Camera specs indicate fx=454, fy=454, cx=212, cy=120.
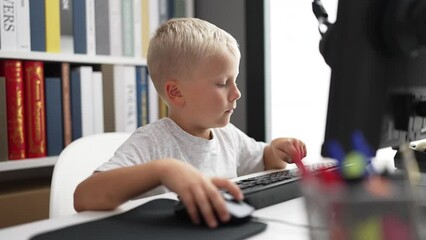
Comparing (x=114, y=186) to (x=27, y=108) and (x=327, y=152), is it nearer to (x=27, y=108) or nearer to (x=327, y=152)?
(x=327, y=152)

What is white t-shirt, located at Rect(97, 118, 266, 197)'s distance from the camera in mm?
873

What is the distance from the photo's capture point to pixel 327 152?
35cm

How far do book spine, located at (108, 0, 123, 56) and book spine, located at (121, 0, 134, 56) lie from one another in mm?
16

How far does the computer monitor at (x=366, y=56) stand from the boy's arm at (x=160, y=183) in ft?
0.68

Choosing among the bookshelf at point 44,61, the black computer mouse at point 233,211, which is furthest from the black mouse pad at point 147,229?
the bookshelf at point 44,61

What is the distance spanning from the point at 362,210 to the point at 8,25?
4.05ft

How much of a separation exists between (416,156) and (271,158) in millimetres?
383

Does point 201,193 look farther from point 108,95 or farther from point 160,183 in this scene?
point 108,95

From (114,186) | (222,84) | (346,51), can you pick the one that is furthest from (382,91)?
(222,84)

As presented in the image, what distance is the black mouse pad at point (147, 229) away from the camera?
A: 1.62 ft

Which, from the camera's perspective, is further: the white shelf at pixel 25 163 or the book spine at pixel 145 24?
the book spine at pixel 145 24

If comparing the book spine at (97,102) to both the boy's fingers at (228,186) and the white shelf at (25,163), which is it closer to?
the white shelf at (25,163)

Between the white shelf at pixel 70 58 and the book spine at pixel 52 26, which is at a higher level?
the book spine at pixel 52 26

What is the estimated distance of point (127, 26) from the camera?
1602 millimetres
